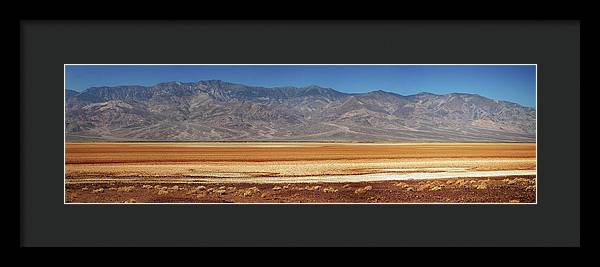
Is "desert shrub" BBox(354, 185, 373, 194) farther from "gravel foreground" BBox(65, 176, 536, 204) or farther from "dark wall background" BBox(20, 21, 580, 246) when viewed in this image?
"dark wall background" BBox(20, 21, 580, 246)

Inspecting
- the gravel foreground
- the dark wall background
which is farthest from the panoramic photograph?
the dark wall background

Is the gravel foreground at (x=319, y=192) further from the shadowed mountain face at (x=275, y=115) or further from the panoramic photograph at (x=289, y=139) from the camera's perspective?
the shadowed mountain face at (x=275, y=115)
